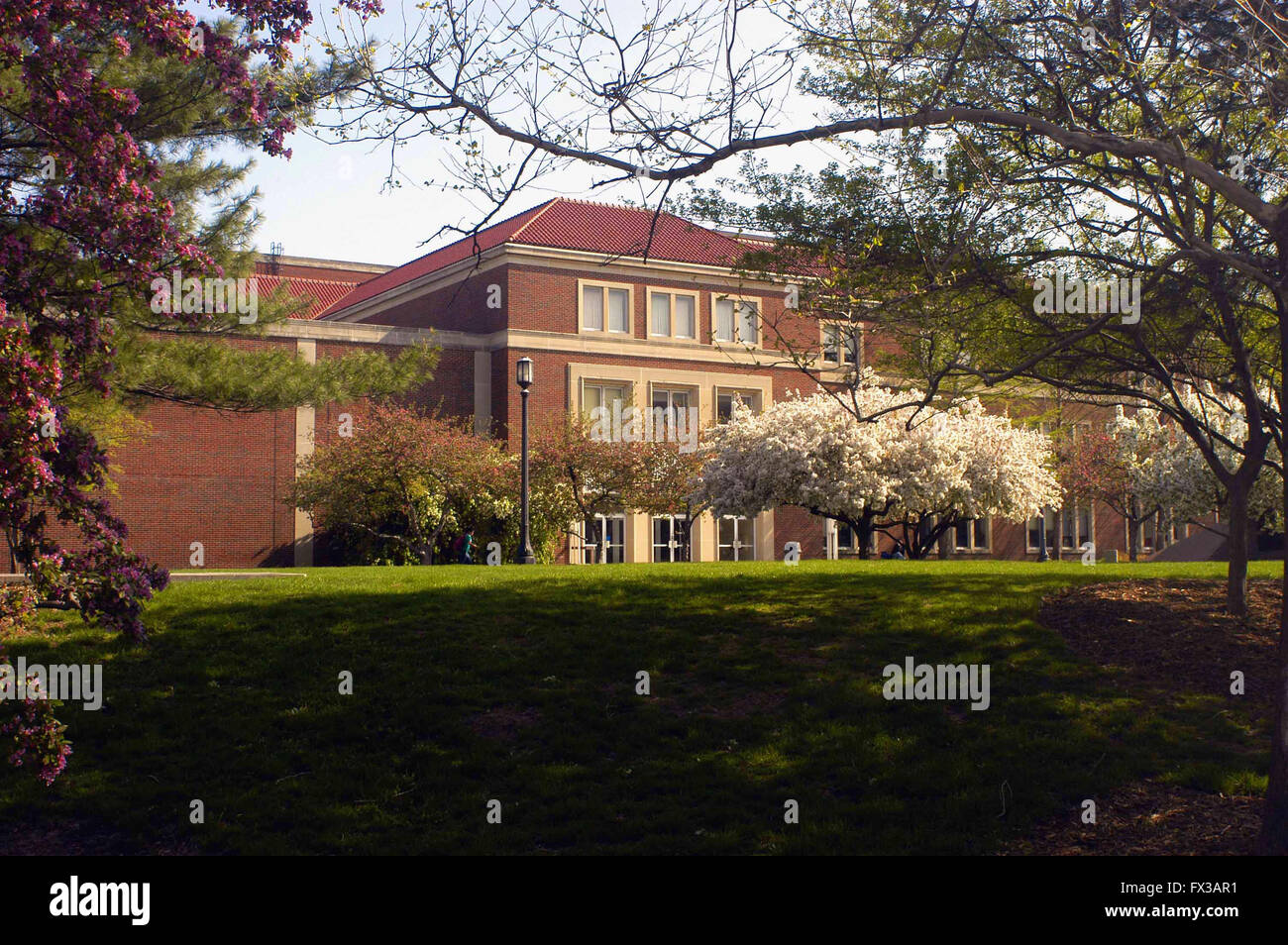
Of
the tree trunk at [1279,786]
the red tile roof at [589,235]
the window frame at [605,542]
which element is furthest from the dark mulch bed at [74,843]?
the red tile roof at [589,235]

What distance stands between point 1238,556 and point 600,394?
106 ft

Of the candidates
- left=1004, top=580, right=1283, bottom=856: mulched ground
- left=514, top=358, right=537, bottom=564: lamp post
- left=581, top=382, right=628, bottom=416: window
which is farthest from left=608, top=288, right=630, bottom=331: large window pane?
left=1004, top=580, right=1283, bottom=856: mulched ground

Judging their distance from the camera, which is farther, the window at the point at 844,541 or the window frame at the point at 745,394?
the window at the point at 844,541

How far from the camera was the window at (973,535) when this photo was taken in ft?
171

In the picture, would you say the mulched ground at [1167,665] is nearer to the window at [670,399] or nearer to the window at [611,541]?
the window at [611,541]

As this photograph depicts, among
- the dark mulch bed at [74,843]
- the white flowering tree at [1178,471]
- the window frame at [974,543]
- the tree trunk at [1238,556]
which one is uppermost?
the white flowering tree at [1178,471]

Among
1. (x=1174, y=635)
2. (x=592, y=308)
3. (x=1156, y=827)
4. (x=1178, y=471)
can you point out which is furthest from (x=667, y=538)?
(x=1156, y=827)

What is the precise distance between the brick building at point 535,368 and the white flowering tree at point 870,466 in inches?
163

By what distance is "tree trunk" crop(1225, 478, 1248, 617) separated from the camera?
13320 mm

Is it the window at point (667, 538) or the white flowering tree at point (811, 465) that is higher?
the white flowering tree at point (811, 465)

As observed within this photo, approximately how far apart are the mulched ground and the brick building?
22517 mm

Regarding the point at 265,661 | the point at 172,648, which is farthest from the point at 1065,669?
the point at 172,648

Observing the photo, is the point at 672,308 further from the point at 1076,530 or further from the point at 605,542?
the point at 1076,530

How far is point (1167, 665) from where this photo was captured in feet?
38.3
